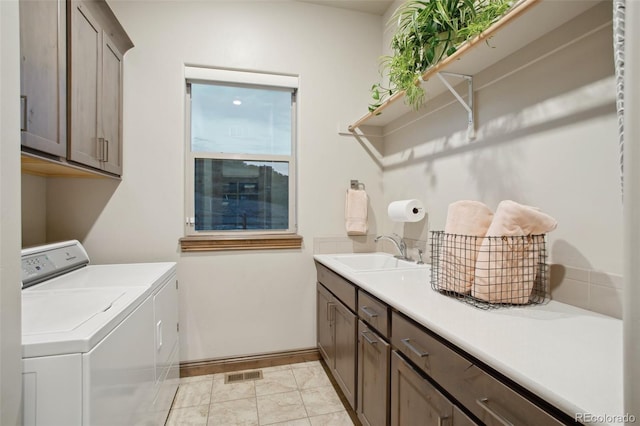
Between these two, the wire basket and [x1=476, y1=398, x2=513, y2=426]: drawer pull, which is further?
the wire basket

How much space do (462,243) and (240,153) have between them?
1807 mm

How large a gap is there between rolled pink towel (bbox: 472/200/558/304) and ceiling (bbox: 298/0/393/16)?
2151 mm

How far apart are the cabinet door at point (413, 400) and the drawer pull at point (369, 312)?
0.19 meters

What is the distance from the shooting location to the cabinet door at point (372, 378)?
1.27m

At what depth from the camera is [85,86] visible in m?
1.57

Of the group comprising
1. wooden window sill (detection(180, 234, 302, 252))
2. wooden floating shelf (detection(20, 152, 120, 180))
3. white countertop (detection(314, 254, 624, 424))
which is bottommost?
white countertop (detection(314, 254, 624, 424))

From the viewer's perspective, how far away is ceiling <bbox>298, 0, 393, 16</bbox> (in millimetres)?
2414

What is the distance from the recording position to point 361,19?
2.55 meters

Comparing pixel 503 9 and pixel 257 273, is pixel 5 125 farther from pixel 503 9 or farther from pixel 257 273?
pixel 257 273

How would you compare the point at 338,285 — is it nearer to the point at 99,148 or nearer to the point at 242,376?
the point at 242,376

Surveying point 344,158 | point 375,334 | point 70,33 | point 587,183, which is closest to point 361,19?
point 344,158

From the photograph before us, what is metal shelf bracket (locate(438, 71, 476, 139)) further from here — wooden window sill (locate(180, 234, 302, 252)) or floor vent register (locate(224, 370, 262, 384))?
floor vent register (locate(224, 370, 262, 384))

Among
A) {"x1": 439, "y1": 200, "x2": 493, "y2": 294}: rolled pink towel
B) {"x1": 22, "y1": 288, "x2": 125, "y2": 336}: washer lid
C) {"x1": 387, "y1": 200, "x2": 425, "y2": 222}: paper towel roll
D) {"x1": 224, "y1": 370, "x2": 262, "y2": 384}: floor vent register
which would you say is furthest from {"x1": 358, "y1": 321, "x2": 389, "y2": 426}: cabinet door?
{"x1": 22, "y1": 288, "x2": 125, "y2": 336}: washer lid

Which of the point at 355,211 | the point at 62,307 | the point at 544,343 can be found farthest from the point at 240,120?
the point at 544,343
